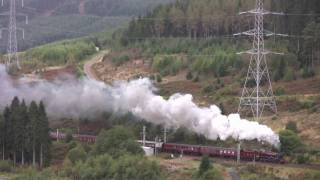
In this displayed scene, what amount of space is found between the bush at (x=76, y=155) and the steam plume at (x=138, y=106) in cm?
908

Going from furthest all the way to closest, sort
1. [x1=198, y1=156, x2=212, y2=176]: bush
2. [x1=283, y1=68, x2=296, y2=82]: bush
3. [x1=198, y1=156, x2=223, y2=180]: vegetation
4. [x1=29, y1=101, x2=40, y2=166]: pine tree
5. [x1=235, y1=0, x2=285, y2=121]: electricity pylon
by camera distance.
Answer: [x1=283, y1=68, x2=296, y2=82]: bush
[x1=235, y1=0, x2=285, y2=121]: electricity pylon
[x1=29, y1=101, x2=40, y2=166]: pine tree
[x1=198, y1=156, x2=212, y2=176]: bush
[x1=198, y1=156, x2=223, y2=180]: vegetation

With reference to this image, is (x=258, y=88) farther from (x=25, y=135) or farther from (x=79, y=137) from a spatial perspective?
(x=25, y=135)

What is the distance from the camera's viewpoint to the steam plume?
66.6 m

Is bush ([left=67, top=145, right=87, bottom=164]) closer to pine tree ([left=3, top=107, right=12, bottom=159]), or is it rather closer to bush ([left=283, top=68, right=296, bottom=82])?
pine tree ([left=3, top=107, right=12, bottom=159])

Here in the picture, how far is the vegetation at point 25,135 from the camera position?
68562 mm

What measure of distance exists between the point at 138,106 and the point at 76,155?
416 inches

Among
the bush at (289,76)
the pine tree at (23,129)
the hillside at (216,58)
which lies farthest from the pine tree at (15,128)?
the bush at (289,76)

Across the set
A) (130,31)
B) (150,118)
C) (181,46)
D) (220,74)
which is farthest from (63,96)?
(130,31)

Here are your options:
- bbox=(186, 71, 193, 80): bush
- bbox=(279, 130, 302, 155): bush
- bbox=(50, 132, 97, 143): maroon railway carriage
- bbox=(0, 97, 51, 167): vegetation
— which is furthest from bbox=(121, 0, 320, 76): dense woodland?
bbox=(0, 97, 51, 167): vegetation

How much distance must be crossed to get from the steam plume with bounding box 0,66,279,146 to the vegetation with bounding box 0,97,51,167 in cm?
935

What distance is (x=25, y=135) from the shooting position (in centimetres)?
6919

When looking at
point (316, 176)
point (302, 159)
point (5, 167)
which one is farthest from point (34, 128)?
point (316, 176)

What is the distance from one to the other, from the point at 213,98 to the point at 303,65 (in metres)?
12.9

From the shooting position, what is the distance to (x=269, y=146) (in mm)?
65188
